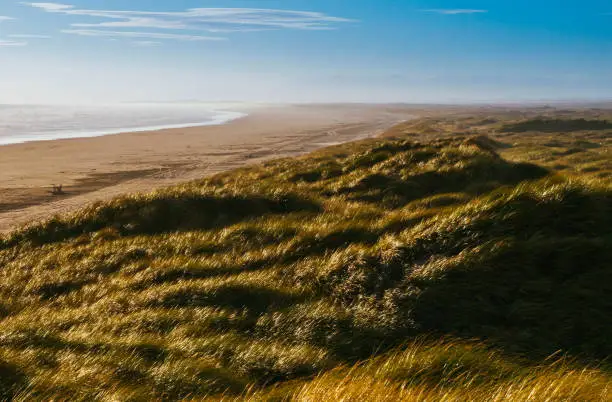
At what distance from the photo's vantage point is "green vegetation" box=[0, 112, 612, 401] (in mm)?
4891

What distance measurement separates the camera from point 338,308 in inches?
A: 256

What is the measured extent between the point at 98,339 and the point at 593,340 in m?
6.31

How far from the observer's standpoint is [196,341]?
19.6 ft

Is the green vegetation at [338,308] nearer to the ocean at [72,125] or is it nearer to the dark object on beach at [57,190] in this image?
the dark object on beach at [57,190]

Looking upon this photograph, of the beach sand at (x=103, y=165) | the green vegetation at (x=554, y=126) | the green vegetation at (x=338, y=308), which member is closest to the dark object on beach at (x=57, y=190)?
the beach sand at (x=103, y=165)

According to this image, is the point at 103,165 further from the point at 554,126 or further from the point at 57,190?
the point at 554,126

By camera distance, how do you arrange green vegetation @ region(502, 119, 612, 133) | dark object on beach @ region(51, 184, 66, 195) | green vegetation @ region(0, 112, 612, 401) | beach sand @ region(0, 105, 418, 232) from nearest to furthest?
1. green vegetation @ region(0, 112, 612, 401)
2. beach sand @ region(0, 105, 418, 232)
3. dark object on beach @ region(51, 184, 66, 195)
4. green vegetation @ region(502, 119, 612, 133)

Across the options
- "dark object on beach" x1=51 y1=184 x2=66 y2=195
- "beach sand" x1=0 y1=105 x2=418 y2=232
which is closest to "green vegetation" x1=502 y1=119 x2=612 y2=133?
"beach sand" x1=0 y1=105 x2=418 y2=232

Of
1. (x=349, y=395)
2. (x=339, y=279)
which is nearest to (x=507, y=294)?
(x=339, y=279)

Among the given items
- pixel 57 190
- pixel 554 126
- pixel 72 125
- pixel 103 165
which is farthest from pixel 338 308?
pixel 72 125

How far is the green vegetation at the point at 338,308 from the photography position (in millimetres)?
4891

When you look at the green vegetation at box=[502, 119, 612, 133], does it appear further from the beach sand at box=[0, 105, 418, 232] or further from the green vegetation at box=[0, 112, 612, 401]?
the green vegetation at box=[0, 112, 612, 401]

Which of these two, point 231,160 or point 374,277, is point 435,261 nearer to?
point 374,277

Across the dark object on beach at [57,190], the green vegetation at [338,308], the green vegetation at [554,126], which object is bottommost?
the dark object on beach at [57,190]
